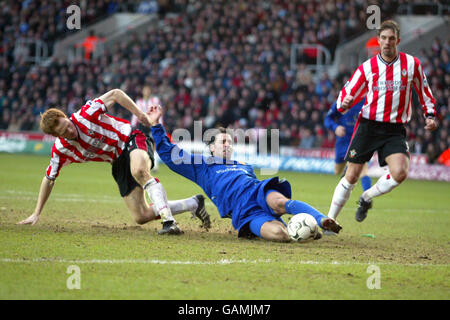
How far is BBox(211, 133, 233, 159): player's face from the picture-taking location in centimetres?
753

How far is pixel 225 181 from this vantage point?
7281 mm

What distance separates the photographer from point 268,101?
2266cm

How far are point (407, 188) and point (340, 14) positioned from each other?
1102 centimetres

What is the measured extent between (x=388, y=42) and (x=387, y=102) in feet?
2.30

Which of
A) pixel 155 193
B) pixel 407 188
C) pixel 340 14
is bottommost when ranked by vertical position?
pixel 407 188

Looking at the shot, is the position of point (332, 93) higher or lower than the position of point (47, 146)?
higher

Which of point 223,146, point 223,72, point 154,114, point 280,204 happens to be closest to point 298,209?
point 280,204

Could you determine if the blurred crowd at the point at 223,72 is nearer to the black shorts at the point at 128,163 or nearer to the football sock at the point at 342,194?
the football sock at the point at 342,194

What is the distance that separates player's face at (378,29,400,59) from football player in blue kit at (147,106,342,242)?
6.45 feet

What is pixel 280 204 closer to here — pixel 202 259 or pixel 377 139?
pixel 202 259

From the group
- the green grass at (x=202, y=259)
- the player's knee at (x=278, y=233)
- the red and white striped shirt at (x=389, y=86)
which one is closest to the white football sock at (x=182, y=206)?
the green grass at (x=202, y=259)

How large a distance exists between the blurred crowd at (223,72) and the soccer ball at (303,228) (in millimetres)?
13596
